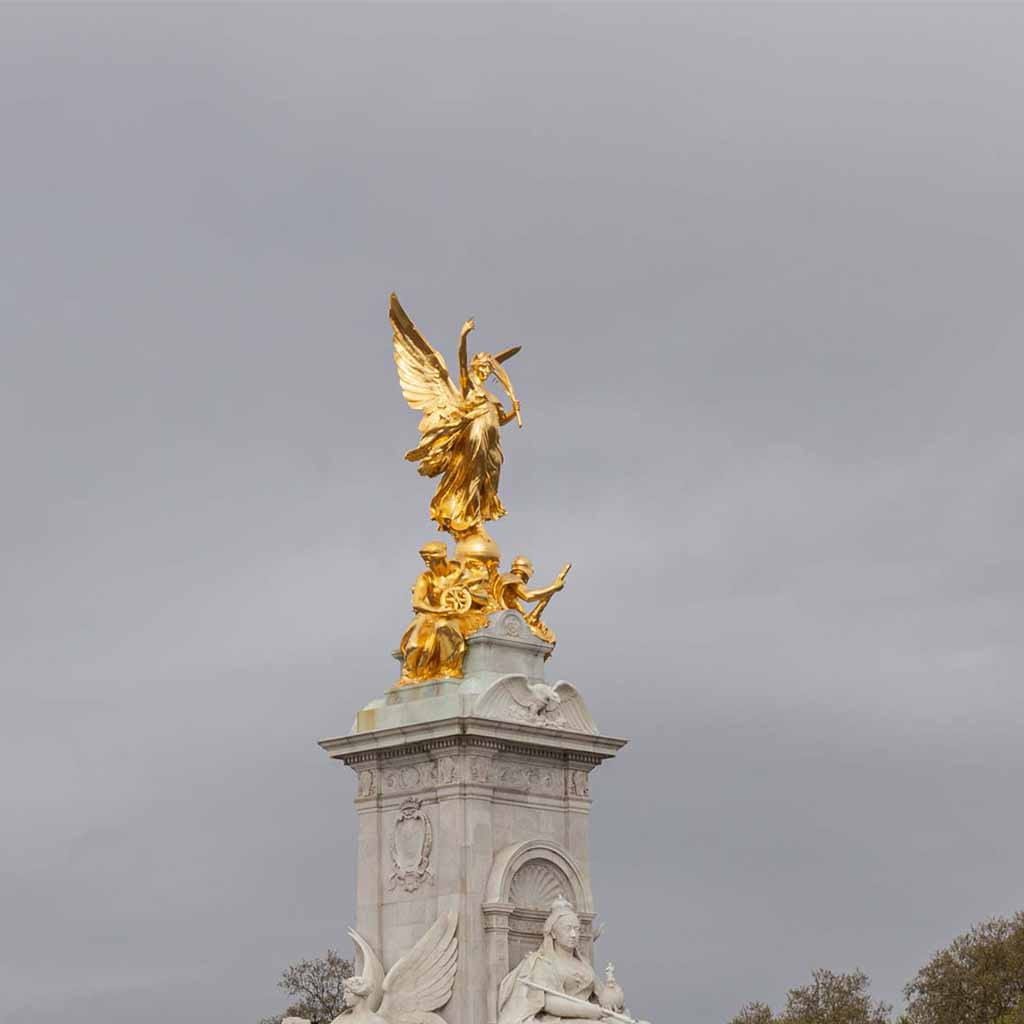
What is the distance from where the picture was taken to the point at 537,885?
37.5 metres

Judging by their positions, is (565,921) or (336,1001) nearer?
(565,921)

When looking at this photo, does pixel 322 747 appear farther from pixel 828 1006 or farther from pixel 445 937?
pixel 828 1006

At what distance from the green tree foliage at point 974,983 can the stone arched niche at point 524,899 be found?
2386 cm

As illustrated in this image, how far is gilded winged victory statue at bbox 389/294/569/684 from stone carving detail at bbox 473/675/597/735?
29.8 inches

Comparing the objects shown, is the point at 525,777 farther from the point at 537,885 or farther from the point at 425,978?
the point at 425,978

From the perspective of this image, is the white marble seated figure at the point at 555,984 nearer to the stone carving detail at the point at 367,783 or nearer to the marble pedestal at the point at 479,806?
the marble pedestal at the point at 479,806

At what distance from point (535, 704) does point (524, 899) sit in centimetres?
246

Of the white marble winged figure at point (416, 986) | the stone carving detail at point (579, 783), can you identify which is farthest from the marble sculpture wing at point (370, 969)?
the stone carving detail at point (579, 783)

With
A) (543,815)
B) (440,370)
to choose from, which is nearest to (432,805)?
(543,815)

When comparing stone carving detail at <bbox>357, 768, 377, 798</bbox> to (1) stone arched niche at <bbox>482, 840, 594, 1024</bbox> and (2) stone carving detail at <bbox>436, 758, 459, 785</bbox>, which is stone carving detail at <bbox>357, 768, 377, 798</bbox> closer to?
(2) stone carving detail at <bbox>436, 758, 459, 785</bbox>

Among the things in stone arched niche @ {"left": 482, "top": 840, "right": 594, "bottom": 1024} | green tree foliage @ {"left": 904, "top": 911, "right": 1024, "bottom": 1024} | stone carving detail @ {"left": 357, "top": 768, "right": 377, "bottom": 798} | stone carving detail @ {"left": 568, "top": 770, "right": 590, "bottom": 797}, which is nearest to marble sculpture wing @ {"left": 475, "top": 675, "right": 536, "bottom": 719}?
stone carving detail @ {"left": 568, "top": 770, "right": 590, "bottom": 797}

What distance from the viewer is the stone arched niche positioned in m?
36.6

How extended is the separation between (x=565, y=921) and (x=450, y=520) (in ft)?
18.0

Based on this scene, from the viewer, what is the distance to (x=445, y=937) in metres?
36.5
